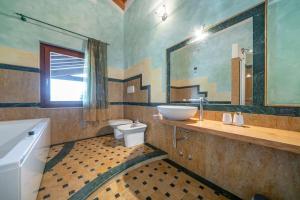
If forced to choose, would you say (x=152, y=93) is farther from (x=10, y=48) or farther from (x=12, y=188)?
(x=10, y=48)

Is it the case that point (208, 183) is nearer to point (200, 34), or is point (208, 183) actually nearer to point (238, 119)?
point (238, 119)

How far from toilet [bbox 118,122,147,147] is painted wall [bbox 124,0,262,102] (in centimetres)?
62

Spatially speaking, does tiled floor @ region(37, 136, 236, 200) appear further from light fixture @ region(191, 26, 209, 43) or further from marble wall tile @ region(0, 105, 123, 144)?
light fixture @ region(191, 26, 209, 43)

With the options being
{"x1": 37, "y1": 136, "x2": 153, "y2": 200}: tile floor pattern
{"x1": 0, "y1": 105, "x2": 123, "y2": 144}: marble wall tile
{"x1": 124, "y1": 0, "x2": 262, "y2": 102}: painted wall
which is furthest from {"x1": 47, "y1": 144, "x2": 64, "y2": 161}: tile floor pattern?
{"x1": 124, "y1": 0, "x2": 262, "y2": 102}: painted wall

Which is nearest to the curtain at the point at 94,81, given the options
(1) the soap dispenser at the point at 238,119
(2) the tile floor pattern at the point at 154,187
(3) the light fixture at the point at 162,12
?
(3) the light fixture at the point at 162,12

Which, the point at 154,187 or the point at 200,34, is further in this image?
the point at 200,34

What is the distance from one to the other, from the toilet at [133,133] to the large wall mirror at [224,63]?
87cm

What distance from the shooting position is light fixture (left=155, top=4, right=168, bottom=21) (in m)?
2.03

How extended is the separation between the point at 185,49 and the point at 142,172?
1830 millimetres

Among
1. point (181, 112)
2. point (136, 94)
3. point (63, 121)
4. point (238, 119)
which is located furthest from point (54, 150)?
point (238, 119)

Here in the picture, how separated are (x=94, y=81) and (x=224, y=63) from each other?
2.45 m

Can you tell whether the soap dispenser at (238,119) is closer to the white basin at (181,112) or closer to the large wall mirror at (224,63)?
the large wall mirror at (224,63)

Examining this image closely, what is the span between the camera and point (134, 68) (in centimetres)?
288

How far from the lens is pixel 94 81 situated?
2.70 metres
